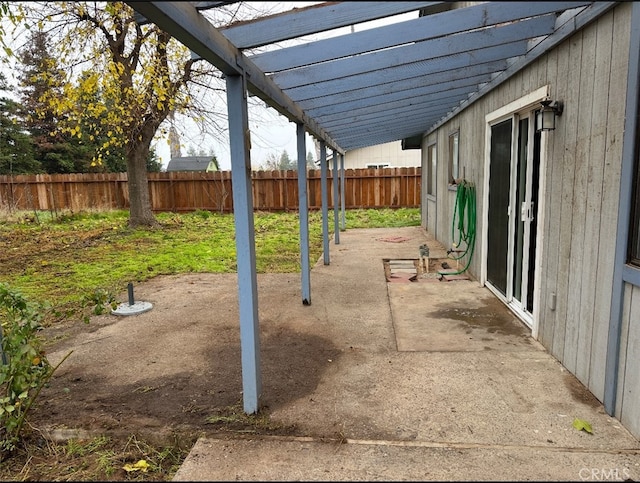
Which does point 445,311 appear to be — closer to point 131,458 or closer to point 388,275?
point 388,275

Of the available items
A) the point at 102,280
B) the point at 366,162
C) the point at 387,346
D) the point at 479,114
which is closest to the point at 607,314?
the point at 387,346

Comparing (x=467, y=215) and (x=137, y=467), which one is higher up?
(x=467, y=215)

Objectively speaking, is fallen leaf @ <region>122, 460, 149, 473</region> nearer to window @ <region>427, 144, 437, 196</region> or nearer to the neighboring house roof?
window @ <region>427, 144, 437, 196</region>

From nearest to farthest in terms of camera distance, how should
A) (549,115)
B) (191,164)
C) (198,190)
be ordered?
(549,115), (198,190), (191,164)

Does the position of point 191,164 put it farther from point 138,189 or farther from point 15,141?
point 138,189

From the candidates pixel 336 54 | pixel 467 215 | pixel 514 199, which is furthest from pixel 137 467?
pixel 467 215

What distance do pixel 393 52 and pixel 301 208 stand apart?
2.04m

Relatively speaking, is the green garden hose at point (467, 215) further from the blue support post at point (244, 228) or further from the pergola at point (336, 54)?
the blue support post at point (244, 228)

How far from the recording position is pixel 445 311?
4414 millimetres

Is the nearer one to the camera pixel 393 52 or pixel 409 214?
pixel 393 52

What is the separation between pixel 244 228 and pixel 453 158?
588 cm

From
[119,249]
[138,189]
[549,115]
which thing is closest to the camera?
[549,115]

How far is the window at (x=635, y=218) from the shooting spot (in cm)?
212

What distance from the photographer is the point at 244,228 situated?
92.4 inches
